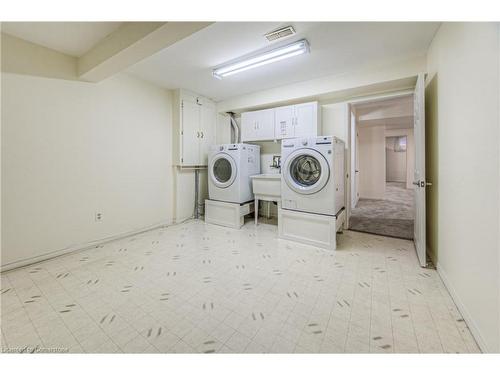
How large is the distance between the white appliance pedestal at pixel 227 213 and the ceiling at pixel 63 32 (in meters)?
2.70

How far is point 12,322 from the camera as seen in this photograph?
1.45m

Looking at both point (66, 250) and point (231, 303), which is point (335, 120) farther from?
point (66, 250)

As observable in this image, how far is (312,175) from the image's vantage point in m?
2.98

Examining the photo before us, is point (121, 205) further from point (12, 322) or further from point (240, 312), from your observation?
point (240, 312)

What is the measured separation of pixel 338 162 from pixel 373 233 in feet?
4.25

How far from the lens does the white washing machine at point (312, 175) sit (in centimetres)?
273

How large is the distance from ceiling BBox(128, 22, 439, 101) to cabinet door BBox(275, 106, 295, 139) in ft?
1.48

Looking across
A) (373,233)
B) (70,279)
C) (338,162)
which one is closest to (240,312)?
(70,279)

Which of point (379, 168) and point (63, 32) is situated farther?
point (379, 168)

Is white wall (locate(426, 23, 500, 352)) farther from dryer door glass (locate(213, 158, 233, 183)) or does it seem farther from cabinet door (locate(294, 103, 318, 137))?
dryer door glass (locate(213, 158, 233, 183))

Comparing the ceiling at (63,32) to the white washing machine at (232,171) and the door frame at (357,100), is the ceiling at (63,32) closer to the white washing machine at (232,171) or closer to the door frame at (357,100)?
the white washing machine at (232,171)

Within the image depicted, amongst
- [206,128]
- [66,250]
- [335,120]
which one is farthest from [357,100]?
[66,250]

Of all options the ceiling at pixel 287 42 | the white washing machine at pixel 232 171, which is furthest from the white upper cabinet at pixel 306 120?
the white washing machine at pixel 232 171

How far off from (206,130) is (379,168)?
5.42 meters
